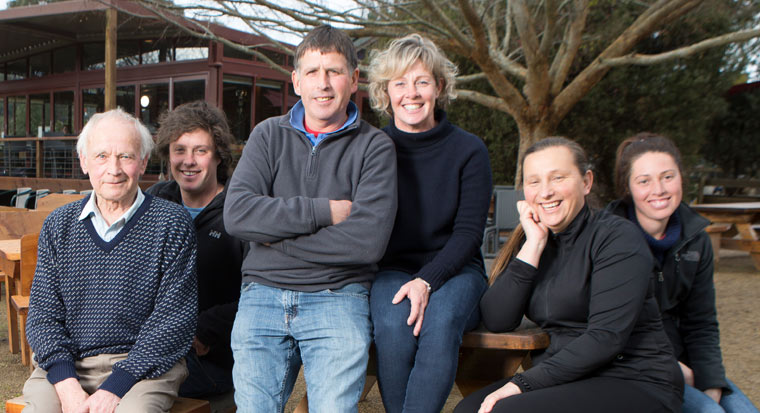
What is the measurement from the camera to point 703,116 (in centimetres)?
1114

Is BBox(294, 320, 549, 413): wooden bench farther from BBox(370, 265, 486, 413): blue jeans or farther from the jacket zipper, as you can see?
the jacket zipper

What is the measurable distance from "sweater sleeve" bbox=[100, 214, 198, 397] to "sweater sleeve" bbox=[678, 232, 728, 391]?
6.12ft

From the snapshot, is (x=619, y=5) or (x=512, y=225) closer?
(x=512, y=225)

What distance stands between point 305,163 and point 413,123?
0.51 metres

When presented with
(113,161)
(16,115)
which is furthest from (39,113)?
(113,161)

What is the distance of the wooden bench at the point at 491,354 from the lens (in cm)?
217

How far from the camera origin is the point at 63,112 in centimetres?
1574

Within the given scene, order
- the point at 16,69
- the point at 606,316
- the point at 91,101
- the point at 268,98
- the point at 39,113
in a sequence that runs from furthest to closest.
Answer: the point at 16,69
the point at 39,113
the point at 91,101
the point at 268,98
the point at 606,316

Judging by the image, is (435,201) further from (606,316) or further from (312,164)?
(606,316)

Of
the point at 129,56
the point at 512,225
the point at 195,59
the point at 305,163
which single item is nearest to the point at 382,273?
the point at 305,163

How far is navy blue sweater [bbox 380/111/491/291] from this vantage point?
8.12 ft

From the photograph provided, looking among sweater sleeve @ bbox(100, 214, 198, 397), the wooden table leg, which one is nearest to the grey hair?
sweater sleeve @ bbox(100, 214, 198, 397)

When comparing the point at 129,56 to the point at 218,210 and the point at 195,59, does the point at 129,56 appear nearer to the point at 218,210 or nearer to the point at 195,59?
Result: the point at 195,59

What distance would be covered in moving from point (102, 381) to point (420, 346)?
43.0 inches
